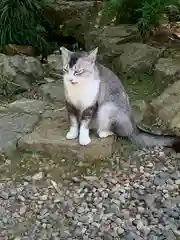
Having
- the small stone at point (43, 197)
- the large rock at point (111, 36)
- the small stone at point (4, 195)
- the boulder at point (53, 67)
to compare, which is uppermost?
the large rock at point (111, 36)

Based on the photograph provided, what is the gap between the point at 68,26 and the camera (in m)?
6.08

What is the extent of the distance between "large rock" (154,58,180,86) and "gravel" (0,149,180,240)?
1213 millimetres

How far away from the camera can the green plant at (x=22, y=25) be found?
571 cm

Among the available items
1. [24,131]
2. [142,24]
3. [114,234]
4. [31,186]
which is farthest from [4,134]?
[142,24]

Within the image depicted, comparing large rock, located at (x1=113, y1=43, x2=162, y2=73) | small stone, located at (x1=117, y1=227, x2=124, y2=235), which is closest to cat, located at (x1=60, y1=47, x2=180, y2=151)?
small stone, located at (x1=117, y1=227, x2=124, y2=235)

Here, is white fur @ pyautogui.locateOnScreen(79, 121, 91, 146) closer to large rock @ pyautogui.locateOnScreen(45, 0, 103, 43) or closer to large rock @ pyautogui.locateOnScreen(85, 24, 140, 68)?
large rock @ pyautogui.locateOnScreen(85, 24, 140, 68)

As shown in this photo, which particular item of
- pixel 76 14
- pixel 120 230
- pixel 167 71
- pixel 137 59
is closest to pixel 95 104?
pixel 120 230

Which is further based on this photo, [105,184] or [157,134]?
[157,134]

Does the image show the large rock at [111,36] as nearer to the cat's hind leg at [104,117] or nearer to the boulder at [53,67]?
the boulder at [53,67]

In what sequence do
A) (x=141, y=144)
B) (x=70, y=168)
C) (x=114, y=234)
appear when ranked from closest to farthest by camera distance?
(x=114, y=234) → (x=70, y=168) → (x=141, y=144)

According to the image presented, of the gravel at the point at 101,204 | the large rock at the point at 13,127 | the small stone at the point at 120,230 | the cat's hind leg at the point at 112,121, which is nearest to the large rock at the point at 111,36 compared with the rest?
the large rock at the point at 13,127

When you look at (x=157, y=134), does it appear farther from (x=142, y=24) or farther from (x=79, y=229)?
(x=142, y=24)

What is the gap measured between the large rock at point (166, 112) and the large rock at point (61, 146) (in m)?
0.44

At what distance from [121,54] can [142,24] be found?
438mm
